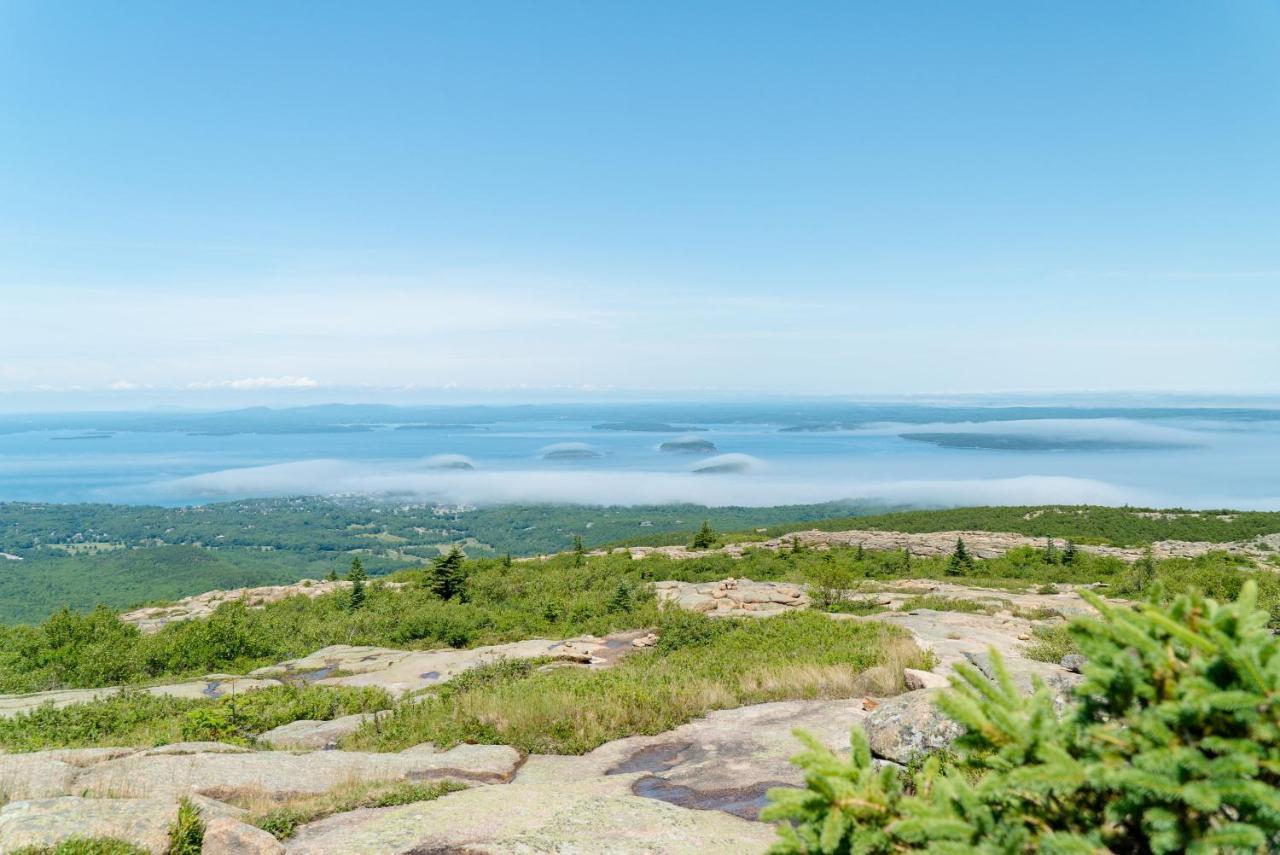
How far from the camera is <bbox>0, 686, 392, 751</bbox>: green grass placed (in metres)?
10.6

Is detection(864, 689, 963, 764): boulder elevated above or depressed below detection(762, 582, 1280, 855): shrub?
below

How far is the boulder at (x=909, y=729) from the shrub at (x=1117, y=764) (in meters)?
4.16

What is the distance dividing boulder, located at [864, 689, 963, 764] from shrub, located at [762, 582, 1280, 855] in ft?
13.6

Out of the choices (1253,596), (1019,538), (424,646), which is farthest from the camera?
(1019,538)

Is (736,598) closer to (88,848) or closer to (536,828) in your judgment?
(536,828)

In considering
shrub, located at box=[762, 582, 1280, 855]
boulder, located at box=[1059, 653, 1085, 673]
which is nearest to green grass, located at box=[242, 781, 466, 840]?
shrub, located at box=[762, 582, 1280, 855]

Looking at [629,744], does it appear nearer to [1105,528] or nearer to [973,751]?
[973,751]

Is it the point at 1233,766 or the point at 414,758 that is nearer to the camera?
the point at 1233,766

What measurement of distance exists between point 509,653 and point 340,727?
19.0ft

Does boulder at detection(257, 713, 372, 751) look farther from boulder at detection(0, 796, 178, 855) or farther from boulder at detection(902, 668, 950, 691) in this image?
boulder at detection(902, 668, 950, 691)

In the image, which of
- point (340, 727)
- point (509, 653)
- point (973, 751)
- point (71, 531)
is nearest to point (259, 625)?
point (509, 653)

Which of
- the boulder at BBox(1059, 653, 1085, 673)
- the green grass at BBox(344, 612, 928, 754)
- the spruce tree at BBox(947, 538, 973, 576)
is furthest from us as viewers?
the spruce tree at BBox(947, 538, 973, 576)

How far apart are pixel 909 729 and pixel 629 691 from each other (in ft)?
15.8

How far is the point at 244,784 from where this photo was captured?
293 inches
